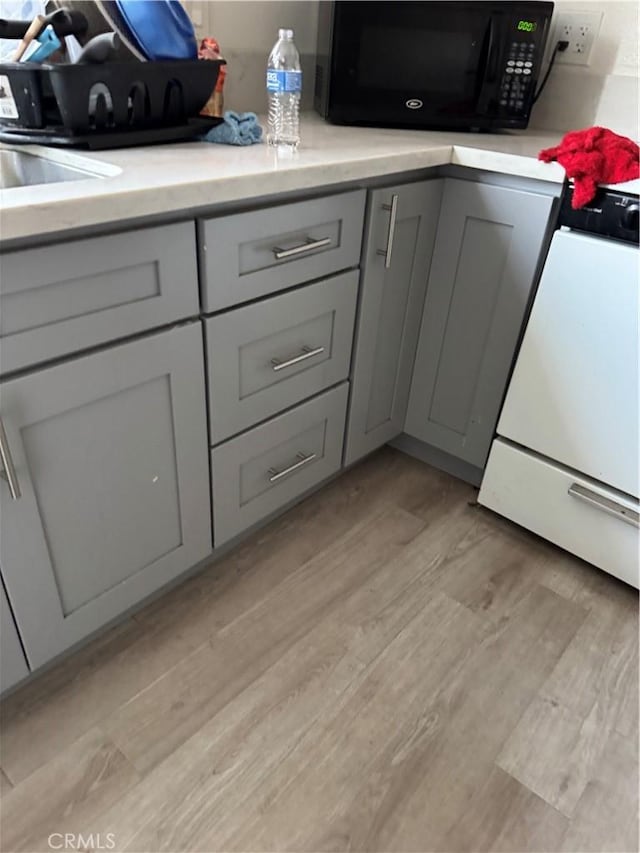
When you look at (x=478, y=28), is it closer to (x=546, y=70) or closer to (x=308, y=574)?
(x=546, y=70)

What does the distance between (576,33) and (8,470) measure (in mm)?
1836

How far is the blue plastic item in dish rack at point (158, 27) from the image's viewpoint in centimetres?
110

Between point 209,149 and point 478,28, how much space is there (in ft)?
2.69

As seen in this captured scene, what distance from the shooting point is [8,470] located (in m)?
0.88

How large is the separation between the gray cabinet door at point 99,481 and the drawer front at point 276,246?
0.37 feet

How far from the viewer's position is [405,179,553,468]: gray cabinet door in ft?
4.60

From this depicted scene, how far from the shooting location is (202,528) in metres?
1.31

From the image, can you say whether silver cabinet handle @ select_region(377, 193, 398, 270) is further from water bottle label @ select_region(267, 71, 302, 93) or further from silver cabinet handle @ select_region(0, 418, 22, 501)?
silver cabinet handle @ select_region(0, 418, 22, 501)

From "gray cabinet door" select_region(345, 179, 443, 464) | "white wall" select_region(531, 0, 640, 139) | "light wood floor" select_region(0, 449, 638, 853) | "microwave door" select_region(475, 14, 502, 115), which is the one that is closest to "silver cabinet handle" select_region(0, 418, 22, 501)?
"light wood floor" select_region(0, 449, 638, 853)

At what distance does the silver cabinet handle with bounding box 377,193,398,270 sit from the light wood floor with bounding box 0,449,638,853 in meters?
0.72

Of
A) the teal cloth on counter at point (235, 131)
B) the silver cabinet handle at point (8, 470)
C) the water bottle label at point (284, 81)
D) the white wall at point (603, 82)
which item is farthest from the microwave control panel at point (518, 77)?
the silver cabinet handle at point (8, 470)

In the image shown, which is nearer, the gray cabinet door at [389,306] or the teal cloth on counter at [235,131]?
the teal cloth on counter at [235,131]

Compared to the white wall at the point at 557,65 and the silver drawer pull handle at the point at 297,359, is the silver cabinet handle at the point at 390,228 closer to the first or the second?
the silver drawer pull handle at the point at 297,359

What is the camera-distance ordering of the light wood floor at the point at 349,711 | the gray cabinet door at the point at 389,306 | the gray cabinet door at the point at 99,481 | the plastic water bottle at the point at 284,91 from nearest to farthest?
the gray cabinet door at the point at 99,481 < the light wood floor at the point at 349,711 < the plastic water bottle at the point at 284,91 < the gray cabinet door at the point at 389,306
